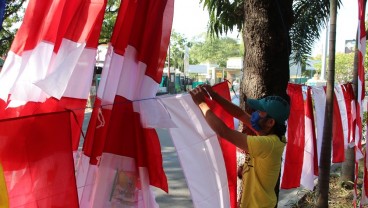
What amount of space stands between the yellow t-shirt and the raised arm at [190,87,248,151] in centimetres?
4

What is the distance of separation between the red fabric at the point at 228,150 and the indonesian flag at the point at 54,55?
105 cm

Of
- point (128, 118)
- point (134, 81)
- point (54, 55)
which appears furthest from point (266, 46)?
point (54, 55)

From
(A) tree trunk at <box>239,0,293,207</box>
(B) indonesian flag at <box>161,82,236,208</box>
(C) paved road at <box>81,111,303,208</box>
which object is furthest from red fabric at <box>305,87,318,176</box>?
(B) indonesian flag at <box>161,82,236,208</box>

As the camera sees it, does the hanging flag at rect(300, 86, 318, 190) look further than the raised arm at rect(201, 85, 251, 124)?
Yes

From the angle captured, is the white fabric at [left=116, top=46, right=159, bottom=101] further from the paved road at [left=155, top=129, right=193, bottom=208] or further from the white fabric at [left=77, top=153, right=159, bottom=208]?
the paved road at [left=155, top=129, right=193, bottom=208]

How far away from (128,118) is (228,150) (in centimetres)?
105

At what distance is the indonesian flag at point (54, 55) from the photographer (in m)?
2.05

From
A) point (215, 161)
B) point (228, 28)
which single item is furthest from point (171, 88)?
point (215, 161)

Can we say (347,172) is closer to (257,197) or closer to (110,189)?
(257,197)

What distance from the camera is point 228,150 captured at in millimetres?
2883

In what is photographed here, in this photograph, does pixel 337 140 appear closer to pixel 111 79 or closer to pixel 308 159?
pixel 308 159

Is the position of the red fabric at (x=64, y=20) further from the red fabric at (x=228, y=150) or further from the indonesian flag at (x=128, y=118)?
the red fabric at (x=228, y=150)

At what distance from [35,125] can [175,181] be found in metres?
5.50

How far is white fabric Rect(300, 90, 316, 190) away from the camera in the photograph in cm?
427
